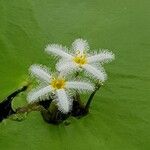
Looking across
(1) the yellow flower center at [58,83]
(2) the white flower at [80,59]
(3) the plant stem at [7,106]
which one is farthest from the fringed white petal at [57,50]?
(3) the plant stem at [7,106]

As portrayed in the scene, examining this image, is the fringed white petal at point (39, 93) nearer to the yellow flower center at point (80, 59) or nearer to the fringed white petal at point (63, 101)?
the fringed white petal at point (63, 101)

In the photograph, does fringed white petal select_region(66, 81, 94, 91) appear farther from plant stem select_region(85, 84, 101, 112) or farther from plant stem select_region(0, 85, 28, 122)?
plant stem select_region(0, 85, 28, 122)

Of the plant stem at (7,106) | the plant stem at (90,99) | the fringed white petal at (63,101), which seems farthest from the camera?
the plant stem at (7,106)

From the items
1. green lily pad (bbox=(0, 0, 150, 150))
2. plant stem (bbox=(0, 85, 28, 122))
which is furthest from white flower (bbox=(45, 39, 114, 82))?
plant stem (bbox=(0, 85, 28, 122))

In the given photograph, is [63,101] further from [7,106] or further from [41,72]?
[7,106]

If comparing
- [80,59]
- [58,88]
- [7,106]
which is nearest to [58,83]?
[58,88]

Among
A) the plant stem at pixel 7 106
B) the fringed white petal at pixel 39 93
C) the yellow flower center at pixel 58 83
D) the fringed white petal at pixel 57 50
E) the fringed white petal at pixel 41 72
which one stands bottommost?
the plant stem at pixel 7 106

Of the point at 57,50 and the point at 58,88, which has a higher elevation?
the point at 57,50

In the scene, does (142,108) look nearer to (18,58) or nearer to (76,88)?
(76,88)
